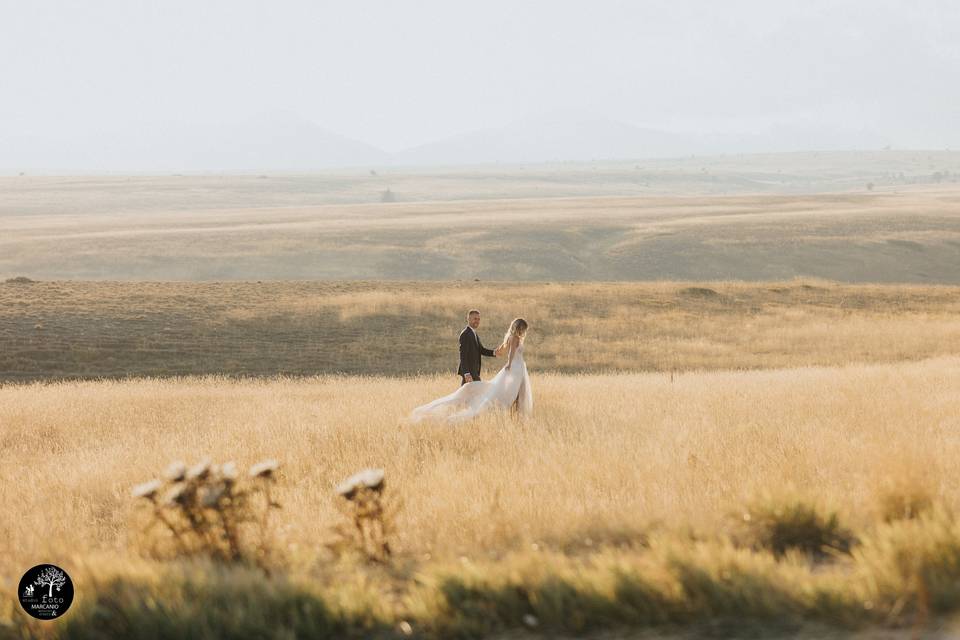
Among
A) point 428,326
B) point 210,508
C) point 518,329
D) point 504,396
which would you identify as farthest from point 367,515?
point 428,326

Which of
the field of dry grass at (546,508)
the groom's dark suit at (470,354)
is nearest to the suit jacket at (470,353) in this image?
the groom's dark suit at (470,354)

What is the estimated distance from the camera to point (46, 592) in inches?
217

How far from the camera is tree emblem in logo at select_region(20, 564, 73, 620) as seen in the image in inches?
211

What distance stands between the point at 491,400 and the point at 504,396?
0.61 ft

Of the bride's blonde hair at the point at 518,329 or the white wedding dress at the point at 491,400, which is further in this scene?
the white wedding dress at the point at 491,400

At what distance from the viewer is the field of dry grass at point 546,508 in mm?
5086

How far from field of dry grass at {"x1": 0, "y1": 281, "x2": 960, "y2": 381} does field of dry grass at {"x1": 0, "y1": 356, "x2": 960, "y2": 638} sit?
1255 centimetres

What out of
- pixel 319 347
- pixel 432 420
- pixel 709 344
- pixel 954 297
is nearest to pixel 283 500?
pixel 432 420

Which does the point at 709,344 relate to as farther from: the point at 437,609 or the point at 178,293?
the point at 437,609

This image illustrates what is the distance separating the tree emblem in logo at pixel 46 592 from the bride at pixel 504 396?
762cm

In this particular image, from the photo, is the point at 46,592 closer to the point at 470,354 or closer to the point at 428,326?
the point at 470,354

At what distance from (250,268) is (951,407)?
58.1 m

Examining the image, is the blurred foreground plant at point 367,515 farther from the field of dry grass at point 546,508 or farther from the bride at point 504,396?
the bride at point 504,396

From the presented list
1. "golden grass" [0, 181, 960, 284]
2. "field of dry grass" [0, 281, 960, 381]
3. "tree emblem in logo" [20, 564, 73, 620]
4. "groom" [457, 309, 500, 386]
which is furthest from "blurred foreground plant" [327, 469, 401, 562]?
"golden grass" [0, 181, 960, 284]
